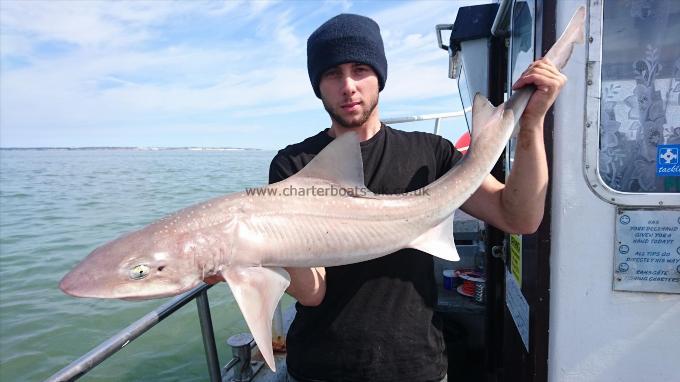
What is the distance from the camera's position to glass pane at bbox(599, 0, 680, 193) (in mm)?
1896

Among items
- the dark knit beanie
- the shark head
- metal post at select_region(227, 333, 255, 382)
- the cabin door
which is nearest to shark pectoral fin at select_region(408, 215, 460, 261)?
the cabin door

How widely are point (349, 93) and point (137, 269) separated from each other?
133cm

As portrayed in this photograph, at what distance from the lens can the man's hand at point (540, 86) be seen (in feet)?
5.98

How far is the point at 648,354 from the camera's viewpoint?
6.48 feet

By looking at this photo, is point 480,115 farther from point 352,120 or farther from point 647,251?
point 647,251

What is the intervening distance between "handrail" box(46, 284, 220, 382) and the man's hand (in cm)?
211

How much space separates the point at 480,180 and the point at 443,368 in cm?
100

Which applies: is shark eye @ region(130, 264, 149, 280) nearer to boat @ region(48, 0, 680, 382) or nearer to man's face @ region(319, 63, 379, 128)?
boat @ region(48, 0, 680, 382)

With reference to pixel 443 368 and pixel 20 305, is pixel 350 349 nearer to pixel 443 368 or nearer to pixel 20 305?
pixel 443 368

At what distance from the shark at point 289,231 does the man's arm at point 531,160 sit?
69 millimetres

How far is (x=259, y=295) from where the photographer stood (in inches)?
71.3

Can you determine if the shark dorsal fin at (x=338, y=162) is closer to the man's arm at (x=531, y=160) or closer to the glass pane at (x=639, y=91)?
the man's arm at (x=531, y=160)

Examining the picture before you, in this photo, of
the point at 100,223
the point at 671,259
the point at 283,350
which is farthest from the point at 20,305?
the point at 671,259

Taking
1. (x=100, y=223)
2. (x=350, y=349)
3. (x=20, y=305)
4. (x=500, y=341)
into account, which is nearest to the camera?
(x=350, y=349)
